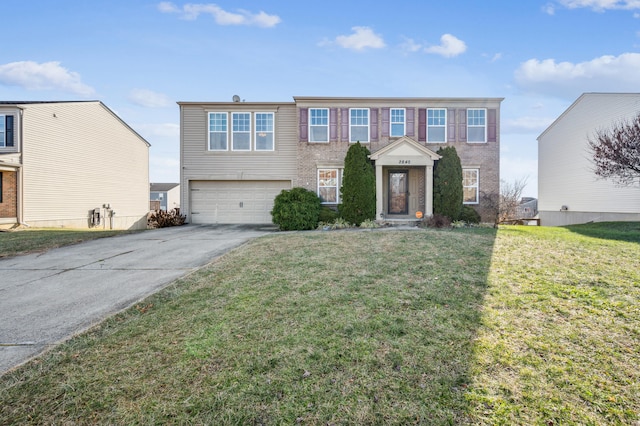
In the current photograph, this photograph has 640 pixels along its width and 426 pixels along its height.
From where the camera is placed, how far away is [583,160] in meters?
19.0

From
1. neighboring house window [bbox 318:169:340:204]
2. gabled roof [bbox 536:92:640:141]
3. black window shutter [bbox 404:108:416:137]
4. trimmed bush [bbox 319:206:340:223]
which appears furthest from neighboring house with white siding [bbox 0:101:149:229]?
gabled roof [bbox 536:92:640:141]

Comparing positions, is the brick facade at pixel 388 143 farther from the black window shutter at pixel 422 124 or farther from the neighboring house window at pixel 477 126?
the neighboring house window at pixel 477 126

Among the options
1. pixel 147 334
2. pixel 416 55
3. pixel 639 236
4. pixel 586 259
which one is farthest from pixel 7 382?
pixel 639 236

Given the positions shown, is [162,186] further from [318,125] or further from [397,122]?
[397,122]

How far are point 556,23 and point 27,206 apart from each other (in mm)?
24019

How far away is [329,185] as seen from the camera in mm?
15930

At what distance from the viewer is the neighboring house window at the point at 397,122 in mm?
15844

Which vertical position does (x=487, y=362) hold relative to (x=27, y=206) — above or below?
below

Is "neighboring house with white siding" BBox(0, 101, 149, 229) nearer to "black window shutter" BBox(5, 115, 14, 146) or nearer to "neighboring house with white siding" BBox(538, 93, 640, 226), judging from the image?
"black window shutter" BBox(5, 115, 14, 146)

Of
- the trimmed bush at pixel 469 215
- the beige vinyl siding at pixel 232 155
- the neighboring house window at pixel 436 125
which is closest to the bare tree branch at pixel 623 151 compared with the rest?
the trimmed bush at pixel 469 215

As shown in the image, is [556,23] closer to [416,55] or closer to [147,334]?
[416,55]

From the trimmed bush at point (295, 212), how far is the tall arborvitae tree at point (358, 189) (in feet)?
4.69

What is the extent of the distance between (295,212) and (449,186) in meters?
6.65

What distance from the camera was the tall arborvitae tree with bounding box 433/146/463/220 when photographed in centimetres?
1405
